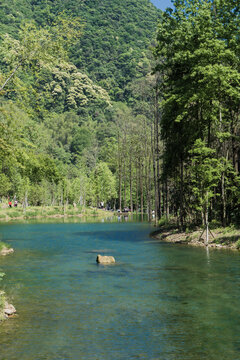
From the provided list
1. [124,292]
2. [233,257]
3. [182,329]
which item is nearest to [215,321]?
[182,329]

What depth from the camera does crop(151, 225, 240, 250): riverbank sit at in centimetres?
3753

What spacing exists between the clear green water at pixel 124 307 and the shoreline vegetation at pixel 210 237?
3.62 meters

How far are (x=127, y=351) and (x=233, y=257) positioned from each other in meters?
19.6

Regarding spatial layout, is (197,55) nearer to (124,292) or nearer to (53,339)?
(124,292)

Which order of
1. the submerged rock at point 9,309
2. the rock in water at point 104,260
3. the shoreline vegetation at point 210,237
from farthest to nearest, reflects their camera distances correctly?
the shoreline vegetation at point 210,237 < the rock in water at point 104,260 < the submerged rock at point 9,309

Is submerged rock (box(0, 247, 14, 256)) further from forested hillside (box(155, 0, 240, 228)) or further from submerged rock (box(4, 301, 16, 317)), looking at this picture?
submerged rock (box(4, 301, 16, 317))

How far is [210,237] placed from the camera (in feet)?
132

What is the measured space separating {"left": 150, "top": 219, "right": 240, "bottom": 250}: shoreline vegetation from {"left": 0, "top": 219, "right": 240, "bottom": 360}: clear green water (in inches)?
142

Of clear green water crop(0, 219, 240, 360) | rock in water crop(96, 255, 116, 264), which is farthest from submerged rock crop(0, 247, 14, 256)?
rock in water crop(96, 255, 116, 264)

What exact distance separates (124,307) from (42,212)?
286ft

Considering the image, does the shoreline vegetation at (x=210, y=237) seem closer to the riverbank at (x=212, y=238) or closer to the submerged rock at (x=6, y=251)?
the riverbank at (x=212, y=238)

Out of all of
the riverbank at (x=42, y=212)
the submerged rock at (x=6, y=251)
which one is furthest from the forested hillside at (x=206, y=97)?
the riverbank at (x=42, y=212)

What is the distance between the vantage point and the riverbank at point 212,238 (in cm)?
3753

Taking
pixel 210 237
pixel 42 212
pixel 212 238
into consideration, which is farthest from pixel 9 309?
pixel 42 212
